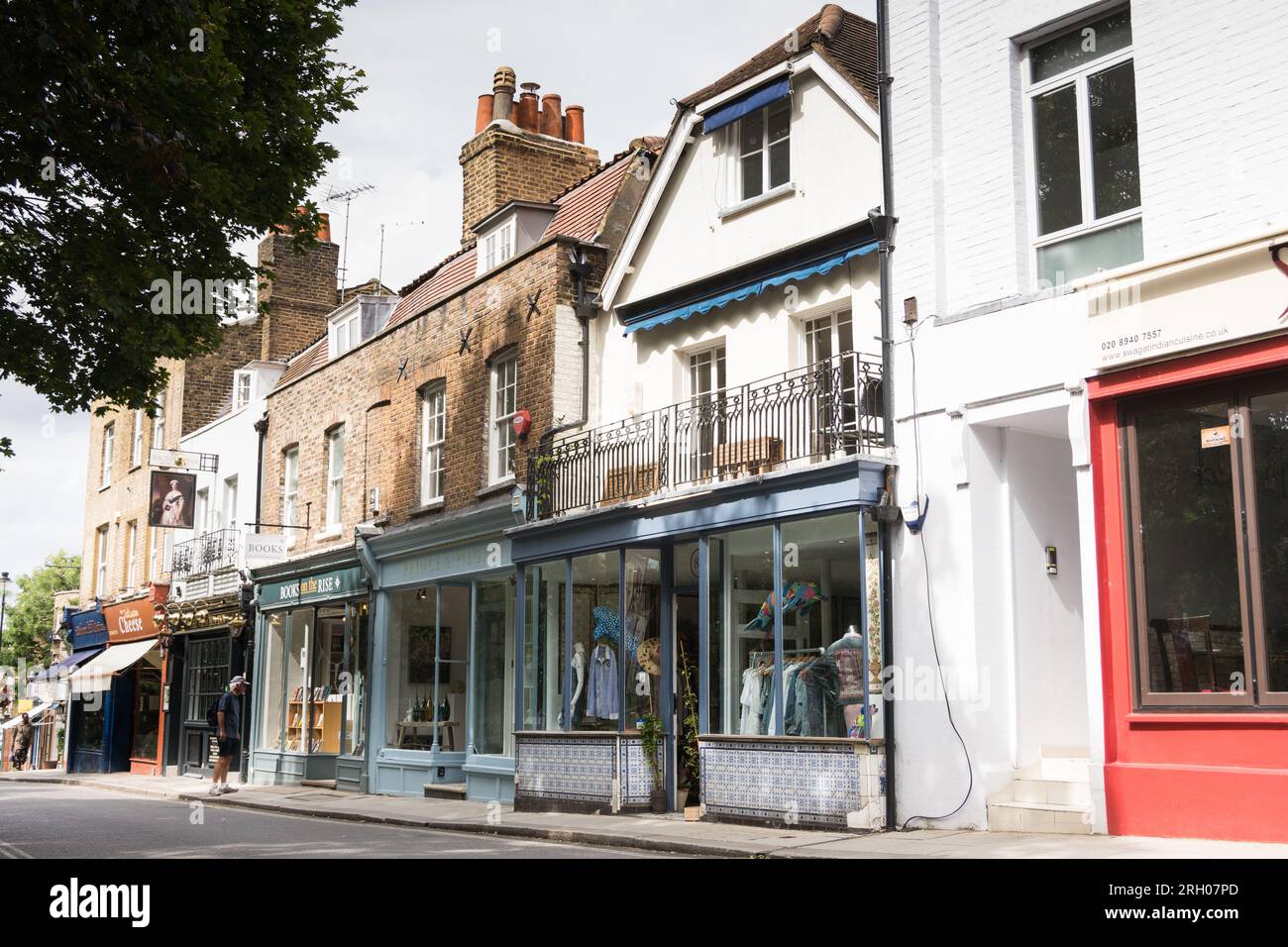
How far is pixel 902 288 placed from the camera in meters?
13.3

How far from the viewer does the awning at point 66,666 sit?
35369 mm

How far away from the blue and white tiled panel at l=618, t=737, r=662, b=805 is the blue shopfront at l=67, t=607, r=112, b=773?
21.7m

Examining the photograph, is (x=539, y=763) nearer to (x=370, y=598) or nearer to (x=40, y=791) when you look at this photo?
(x=370, y=598)

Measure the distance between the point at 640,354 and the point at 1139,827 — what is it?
31.0 ft

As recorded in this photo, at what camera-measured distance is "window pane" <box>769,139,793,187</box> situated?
51.3 ft

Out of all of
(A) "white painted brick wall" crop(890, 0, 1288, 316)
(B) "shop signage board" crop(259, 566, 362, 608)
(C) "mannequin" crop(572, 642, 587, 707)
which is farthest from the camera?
(B) "shop signage board" crop(259, 566, 362, 608)

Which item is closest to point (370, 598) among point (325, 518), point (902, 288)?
point (325, 518)

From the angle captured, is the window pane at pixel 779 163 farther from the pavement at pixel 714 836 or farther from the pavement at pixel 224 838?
the pavement at pixel 224 838

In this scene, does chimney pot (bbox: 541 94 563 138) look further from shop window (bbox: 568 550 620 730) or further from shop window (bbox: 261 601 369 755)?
shop window (bbox: 568 550 620 730)

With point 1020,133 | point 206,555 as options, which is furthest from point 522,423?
point 206,555

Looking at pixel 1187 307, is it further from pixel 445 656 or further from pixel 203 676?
pixel 203 676

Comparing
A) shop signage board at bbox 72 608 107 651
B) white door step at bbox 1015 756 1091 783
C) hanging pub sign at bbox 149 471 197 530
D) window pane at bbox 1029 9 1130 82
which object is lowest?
white door step at bbox 1015 756 1091 783

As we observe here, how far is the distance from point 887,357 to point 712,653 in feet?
13.1

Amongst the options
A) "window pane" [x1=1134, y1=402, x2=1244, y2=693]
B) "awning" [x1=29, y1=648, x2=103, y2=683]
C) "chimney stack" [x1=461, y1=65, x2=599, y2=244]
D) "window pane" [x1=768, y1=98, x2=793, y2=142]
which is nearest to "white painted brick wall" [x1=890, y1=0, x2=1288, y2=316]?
"window pane" [x1=1134, y1=402, x2=1244, y2=693]
